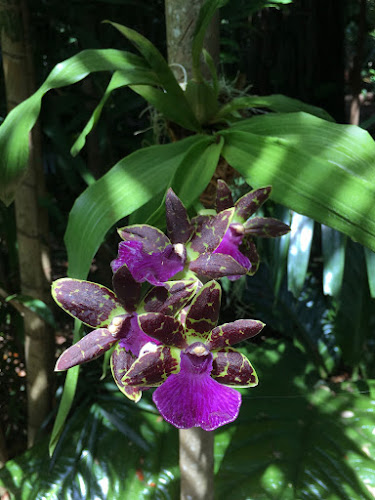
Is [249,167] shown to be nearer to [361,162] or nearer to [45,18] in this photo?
[361,162]

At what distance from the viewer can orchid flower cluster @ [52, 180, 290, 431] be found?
36 centimetres

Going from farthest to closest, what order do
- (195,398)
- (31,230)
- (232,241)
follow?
(31,230)
(232,241)
(195,398)

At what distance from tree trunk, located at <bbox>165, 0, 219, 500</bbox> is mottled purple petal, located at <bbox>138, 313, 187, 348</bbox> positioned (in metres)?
0.35

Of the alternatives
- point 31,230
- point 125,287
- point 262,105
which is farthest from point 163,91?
point 31,230

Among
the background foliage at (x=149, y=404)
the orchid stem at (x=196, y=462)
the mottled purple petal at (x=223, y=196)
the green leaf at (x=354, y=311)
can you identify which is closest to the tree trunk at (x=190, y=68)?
the orchid stem at (x=196, y=462)

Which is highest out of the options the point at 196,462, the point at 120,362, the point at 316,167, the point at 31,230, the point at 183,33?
the point at 183,33

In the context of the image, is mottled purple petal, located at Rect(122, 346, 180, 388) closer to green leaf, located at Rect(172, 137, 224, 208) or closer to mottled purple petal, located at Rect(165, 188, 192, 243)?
mottled purple petal, located at Rect(165, 188, 192, 243)

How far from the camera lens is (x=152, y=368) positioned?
37 cm

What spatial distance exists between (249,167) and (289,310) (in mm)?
1194

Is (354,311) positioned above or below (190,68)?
below

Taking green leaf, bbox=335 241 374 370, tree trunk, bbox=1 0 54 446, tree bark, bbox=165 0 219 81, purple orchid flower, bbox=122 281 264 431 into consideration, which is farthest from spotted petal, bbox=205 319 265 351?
green leaf, bbox=335 241 374 370

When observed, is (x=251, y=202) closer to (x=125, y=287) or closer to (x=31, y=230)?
(x=125, y=287)

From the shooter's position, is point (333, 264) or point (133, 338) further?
point (333, 264)

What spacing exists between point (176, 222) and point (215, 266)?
0.19 feet
